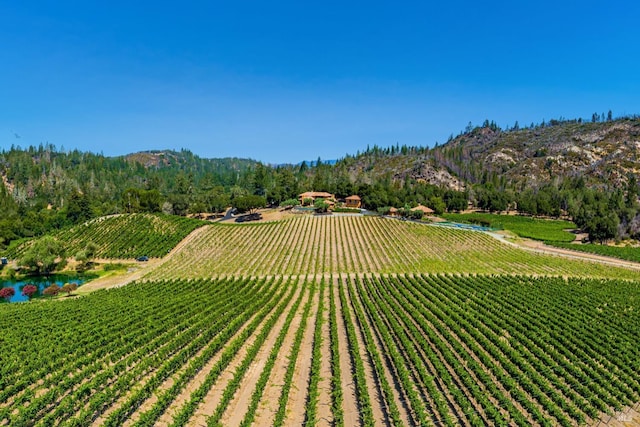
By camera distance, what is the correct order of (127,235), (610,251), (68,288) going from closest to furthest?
1. (68,288)
2. (610,251)
3. (127,235)

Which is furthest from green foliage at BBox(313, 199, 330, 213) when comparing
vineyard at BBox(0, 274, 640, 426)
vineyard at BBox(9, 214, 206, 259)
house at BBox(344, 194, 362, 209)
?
vineyard at BBox(0, 274, 640, 426)

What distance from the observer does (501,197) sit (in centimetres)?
14788

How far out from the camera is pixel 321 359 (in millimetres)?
29906

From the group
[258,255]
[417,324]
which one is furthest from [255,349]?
[258,255]

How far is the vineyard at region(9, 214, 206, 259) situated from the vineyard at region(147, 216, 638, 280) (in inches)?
215

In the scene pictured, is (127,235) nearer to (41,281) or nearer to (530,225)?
(41,281)

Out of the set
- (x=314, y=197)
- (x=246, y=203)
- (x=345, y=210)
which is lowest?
(x=345, y=210)

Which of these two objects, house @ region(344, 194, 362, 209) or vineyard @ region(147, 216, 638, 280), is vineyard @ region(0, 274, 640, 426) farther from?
house @ region(344, 194, 362, 209)

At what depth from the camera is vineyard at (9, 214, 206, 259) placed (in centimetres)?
7600

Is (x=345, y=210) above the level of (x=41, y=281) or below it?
above

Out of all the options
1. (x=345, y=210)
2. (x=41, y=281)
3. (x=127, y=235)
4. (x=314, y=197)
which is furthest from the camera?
(x=314, y=197)

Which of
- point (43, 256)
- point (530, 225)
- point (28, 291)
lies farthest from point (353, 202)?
point (28, 291)

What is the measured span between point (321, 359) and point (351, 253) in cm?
4481

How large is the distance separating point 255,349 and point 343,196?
116m
